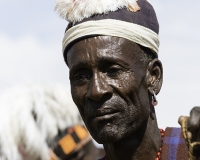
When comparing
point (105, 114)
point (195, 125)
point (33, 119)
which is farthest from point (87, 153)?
point (195, 125)

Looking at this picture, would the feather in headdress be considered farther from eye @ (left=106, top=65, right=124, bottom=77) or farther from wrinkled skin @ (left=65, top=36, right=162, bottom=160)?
eye @ (left=106, top=65, right=124, bottom=77)

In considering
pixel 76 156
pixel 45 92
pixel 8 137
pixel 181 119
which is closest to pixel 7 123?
pixel 8 137

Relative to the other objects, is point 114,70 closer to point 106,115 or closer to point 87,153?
point 106,115

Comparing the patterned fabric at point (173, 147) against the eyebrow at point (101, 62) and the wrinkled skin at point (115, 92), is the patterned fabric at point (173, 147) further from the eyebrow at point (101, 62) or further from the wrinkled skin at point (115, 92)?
the eyebrow at point (101, 62)

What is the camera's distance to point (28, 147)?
602cm

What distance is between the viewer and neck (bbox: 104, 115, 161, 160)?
4609mm

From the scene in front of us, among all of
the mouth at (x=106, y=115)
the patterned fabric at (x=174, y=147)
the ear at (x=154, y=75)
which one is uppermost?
the ear at (x=154, y=75)

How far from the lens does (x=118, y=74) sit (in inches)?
174

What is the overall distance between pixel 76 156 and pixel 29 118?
1.60m

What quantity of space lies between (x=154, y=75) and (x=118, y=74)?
36 cm

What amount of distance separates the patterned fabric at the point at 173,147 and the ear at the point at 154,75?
333 millimetres

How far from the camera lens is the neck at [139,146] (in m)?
4.61

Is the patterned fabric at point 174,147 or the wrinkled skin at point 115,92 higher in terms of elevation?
the wrinkled skin at point 115,92

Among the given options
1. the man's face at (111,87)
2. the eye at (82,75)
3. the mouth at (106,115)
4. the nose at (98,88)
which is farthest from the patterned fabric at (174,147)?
the eye at (82,75)
